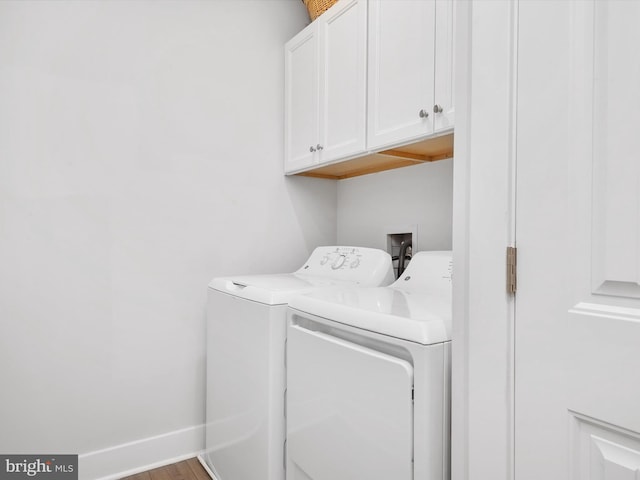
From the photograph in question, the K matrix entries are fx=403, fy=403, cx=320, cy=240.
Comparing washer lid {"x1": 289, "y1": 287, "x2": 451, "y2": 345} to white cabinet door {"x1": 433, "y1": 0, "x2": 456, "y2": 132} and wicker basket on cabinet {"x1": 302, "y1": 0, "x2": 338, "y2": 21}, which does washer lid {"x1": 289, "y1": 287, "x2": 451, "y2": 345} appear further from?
wicker basket on cabinet {"x1": 302, "y1": 0, "x2": 338, "y2": 21}

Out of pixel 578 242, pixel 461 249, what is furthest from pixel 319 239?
pixel 578 242

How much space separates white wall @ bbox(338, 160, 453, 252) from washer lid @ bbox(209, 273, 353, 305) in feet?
Answer: 1.57

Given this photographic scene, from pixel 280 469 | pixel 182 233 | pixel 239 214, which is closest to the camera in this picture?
pixel 280 469

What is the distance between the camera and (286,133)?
2.27 m

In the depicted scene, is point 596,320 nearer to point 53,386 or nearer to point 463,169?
point 463,169

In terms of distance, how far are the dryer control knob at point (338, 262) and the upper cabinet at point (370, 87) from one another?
0.46 m

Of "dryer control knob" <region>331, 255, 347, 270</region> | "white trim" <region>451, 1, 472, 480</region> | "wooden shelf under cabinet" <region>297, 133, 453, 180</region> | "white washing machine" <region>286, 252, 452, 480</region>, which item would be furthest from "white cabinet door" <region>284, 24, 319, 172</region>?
"white trim" <region>451, 1, 472, 480</region>

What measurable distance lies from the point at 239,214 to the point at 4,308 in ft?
3.55

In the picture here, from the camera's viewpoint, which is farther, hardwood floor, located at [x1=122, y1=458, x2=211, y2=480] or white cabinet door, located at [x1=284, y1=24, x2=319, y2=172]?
white cabinet door, located at [x1=284, y1=24, x2=319, y2=172]

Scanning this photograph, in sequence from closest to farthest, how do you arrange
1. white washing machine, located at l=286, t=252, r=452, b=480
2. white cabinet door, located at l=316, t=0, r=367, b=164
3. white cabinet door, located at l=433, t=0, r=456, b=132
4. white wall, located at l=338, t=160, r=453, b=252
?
white washing machine, located at l=286, t=252, r=452, b=480 < white cabinet door, located at l=433, t=0, r=456, b=132 < white cabinet door, located at l=316, t=0, r=367, b=164 < white wall, located at l=338, t=160, r=453, b=252

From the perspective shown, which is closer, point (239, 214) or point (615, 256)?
point (615, 256)

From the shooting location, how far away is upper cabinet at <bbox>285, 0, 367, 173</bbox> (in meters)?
1.77

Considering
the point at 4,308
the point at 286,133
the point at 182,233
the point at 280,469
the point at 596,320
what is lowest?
the point at 280,469

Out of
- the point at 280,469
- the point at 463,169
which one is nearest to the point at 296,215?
the point at 280,469
